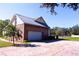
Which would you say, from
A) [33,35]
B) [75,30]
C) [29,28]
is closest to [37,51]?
[75,30]

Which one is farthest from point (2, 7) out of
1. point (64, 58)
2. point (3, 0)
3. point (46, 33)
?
point (46, 33)

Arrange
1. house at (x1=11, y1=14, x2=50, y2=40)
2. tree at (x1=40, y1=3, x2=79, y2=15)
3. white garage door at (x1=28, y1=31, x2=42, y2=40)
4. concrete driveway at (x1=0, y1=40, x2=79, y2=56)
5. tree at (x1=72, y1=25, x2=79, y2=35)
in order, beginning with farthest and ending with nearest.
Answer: white garage door at (x1=28, y1=31, x2=42, y2=40)
house at (x1=11, y1=14, x2=50, y2=40)
tree at (x1=72, y1=25, x2=79, y2=35)
concrete driveway at (x1=0, y1=40, x2=79, y2=56)
tree at (x1=40, y1=3, x2=79, y2=15)

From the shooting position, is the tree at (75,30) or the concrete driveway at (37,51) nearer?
the concrete driveway at (37,51)

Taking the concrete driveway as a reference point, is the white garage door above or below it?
above

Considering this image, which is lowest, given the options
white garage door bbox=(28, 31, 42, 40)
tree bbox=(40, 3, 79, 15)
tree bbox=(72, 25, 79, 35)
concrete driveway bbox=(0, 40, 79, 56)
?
concrete driveway bbox=(0, 40, 79, 56)

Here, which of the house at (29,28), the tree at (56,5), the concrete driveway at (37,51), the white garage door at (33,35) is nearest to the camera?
the tree at (56,5)

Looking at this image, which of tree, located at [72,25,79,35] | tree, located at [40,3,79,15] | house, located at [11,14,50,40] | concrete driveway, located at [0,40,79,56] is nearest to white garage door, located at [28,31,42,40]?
house, located at [11,14,50,40]

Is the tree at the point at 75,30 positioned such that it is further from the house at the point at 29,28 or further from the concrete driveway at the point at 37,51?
the house at the point at 29,28

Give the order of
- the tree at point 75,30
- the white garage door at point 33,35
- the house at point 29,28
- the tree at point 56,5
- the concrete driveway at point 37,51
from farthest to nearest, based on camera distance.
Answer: the white garage door at point 33,35, the house at point 29,28, the tree at point 75,30, the concrete driveway at point 37,51, the tree at point 56,5

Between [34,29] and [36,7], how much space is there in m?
4.67

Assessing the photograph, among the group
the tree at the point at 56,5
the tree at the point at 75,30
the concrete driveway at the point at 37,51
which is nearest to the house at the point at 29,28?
the tree at the point at 75,30

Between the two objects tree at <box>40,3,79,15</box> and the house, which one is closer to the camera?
tree at <box>40,3,79,15</box>

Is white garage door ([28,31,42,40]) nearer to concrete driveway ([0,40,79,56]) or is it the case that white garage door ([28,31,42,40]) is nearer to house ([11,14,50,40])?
house ([11,14,50,40])

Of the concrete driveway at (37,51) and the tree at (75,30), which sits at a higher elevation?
the tree at (75,30)
